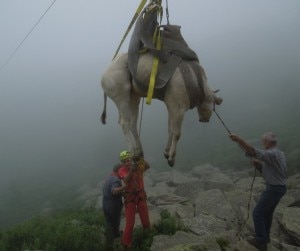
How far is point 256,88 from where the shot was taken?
64312mm

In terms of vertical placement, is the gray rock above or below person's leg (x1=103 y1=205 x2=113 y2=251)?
below

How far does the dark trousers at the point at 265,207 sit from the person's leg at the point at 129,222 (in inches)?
90.3

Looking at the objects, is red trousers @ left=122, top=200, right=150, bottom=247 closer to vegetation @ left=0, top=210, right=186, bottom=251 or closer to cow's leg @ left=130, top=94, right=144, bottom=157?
vegetation @ left=0, top=210, right=186, bottom=251

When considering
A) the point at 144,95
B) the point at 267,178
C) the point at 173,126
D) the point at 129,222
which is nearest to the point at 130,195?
the point at 129,222

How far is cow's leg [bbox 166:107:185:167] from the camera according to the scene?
4.25m

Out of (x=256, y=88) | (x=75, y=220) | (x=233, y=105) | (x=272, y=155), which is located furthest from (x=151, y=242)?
(x=256, y=88)

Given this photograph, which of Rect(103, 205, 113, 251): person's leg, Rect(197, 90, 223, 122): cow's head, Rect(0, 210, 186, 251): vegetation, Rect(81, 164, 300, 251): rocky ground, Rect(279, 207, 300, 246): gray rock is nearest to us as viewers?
Rect(197, 90, 223, 122): cow's head

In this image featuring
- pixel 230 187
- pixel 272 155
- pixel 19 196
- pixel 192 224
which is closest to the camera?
pixel 272 155

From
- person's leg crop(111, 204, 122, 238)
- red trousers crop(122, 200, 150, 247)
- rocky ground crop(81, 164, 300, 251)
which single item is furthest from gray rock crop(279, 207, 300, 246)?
person's leg crop(111, 204, 122, 238)

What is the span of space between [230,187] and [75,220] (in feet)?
28.6

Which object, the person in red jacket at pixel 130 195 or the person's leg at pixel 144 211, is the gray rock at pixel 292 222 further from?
the person in red jacket at pixel 130 195

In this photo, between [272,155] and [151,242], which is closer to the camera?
[272,155]

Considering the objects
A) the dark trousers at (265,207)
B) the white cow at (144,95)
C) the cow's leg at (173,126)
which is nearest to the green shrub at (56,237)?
the dark trousers at (265,207)

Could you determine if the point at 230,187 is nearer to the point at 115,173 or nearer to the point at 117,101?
the point at 115,173
